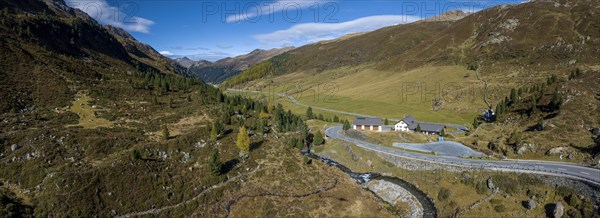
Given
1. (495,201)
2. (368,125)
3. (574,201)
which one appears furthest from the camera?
(368,125)

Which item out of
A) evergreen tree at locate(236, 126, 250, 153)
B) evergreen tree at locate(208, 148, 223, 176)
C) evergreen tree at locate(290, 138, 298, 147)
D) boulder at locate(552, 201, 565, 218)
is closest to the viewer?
boulder at locate(552, 201, 565, 218)

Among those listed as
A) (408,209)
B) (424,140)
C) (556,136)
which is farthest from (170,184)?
(556,136)

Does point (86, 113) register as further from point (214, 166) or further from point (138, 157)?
point (214, 166)

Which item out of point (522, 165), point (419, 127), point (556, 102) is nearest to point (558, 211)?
point (522, 165)

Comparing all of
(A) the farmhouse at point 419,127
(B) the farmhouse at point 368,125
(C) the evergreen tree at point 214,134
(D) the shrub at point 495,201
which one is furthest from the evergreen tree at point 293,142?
(D) the shrub at point 495,201

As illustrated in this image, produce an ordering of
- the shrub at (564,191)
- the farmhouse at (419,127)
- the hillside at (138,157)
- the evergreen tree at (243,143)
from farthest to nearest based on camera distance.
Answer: the farmhouse at (419,127) → the evergreen tree at (243,143) → the hillside at (138,157) → the shrub at (564,191)

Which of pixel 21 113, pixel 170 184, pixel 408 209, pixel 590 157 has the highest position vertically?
pixel 21 113

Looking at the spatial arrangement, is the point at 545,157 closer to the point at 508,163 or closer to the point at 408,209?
the point at 508,163

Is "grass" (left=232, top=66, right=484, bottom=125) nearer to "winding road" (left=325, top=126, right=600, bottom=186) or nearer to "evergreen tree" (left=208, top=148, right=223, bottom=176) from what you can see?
"winding road" (left=325, top=126, right=600, bottom=186)

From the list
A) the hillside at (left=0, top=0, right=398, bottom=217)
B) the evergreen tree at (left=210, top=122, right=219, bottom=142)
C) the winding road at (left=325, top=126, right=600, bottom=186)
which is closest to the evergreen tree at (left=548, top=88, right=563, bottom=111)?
the winding road at (left=325, top=126, right=600, bottom=186)

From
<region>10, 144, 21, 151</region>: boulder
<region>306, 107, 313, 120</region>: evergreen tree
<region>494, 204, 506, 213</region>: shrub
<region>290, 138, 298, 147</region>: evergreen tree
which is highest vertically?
<region>306, 107, 313, 120</region>: evergreen tree

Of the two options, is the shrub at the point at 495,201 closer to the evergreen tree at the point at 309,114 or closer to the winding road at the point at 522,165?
the winding road at the point at 522,165
